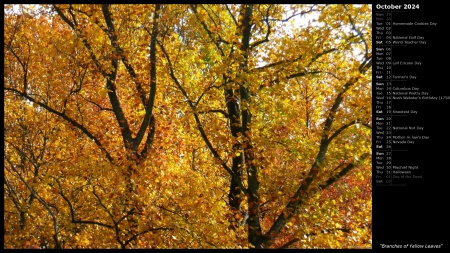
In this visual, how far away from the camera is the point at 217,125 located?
13.5m

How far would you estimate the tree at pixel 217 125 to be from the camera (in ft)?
35.0

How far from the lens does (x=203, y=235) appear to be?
9930mm

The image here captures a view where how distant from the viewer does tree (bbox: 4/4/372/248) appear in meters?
10.7

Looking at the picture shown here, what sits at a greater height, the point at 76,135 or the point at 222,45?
the point at 222,45

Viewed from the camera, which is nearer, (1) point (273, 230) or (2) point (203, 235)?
(2) point (203, 235)
